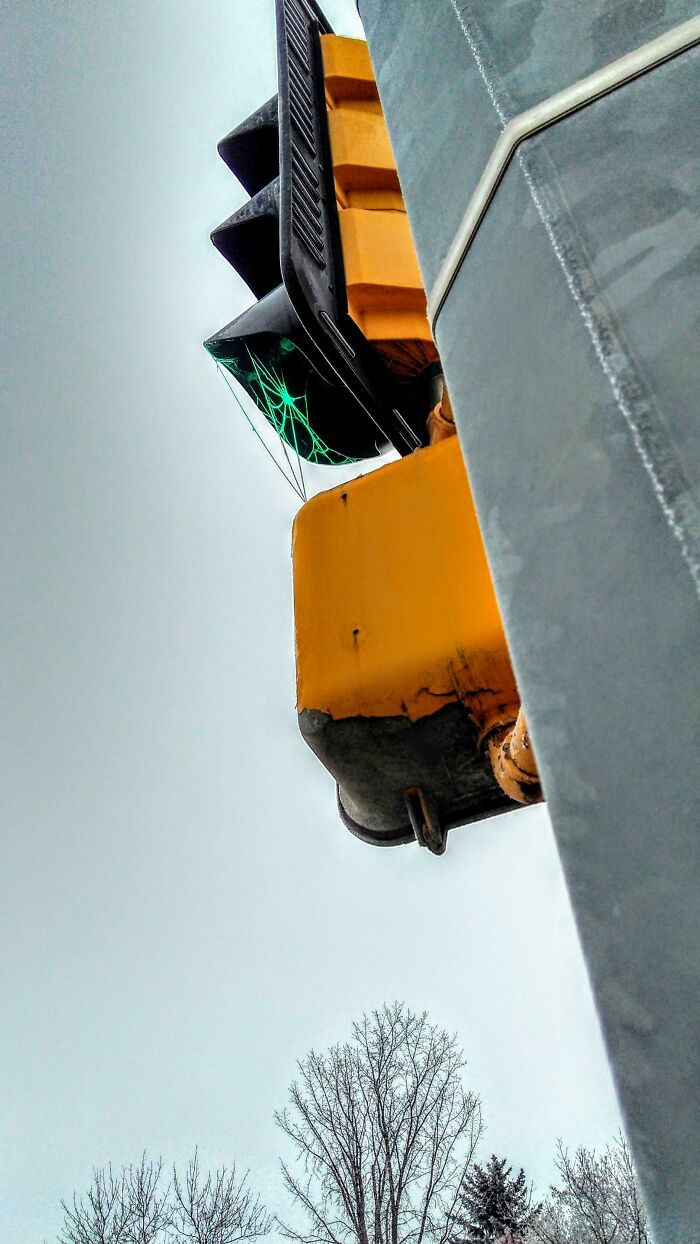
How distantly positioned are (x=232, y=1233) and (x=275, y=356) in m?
26.1

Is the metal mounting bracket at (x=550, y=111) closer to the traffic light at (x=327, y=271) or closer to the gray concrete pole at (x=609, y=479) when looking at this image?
the gray concrete pole at (x=609, y=479)

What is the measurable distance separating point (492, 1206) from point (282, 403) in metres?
A: 28.0

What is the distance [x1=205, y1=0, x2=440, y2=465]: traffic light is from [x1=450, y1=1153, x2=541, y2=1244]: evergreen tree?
25.8 m

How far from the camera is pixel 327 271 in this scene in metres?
4.65

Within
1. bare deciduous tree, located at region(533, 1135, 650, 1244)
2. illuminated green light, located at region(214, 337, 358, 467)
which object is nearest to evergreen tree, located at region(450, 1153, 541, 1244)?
bare deciduous tree, located at region(533, 1135, 650, 1244)

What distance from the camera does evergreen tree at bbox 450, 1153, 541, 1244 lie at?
22734 millimetres

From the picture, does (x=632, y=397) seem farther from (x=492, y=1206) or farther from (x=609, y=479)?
(x=492, y=1206)

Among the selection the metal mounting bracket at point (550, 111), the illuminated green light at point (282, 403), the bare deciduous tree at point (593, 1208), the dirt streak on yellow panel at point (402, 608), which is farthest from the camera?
the bare deciduous tree at point (593, 1208)

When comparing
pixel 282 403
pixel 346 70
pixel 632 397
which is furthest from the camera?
pixel 346 70

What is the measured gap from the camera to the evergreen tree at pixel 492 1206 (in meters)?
22.7

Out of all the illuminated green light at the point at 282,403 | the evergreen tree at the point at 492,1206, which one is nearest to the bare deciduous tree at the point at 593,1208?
the evergreen tree at the point at 492,1206

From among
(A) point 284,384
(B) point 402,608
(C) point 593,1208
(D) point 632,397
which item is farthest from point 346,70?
(C) point 593,1208

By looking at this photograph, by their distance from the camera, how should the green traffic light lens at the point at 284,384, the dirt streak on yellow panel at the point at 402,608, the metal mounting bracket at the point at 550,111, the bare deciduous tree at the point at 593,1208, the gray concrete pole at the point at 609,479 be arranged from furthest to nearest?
1. the bare deciduous tree at the point at 593,1208
2. the green traffic light lens at the point at 284,384
3. the dirt streak on yellow panel at the point at 402,608
4. the metal mounting bracket at the point at 550,111
5. the gray concrete pole at the point at 609,479

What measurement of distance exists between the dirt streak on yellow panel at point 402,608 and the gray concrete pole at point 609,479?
44.7 inches
